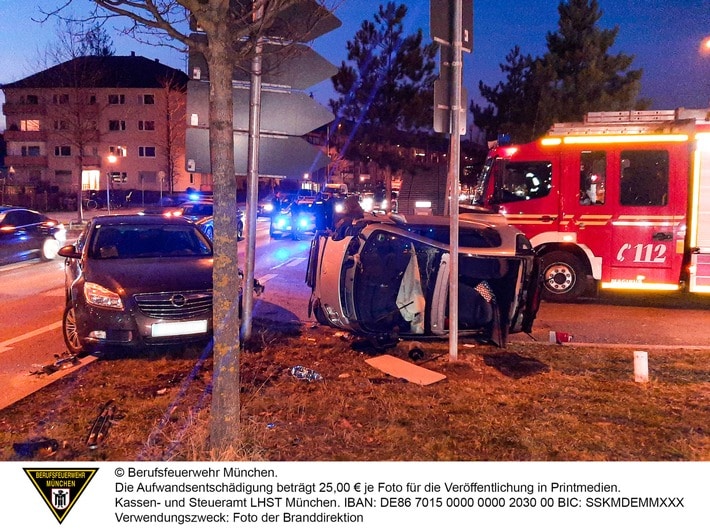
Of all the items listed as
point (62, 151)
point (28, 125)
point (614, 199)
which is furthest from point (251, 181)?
point (28, 125)

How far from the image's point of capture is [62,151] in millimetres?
60688

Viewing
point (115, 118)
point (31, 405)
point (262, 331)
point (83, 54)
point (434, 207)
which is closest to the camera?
point (31, 405)

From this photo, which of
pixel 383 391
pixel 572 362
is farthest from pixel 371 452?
pixel 572 362

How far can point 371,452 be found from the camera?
445 cm

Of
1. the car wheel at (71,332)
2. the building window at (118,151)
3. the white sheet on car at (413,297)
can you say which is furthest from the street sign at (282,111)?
the building window at (118,151)

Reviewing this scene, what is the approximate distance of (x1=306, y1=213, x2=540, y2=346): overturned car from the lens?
7031 millimetres

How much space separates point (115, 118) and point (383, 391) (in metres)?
60.6

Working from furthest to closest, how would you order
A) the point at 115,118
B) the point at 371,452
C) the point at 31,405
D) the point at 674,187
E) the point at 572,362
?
the point at 115,118
the point at 674,187
the point at 572,362
the point at 31,405
the point at 371,452

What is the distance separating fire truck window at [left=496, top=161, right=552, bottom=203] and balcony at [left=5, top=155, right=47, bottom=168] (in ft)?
196

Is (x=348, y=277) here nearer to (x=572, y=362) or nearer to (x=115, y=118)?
(x=572, y=362)

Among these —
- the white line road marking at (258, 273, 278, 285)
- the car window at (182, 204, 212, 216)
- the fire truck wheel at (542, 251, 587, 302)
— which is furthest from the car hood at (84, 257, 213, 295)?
the car window at (182, 204, 212, 216)

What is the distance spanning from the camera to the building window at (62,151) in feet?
199

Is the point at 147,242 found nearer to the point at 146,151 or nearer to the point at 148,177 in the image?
the point at 148,177

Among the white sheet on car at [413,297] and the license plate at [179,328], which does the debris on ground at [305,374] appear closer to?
the license plate at [179,328]
